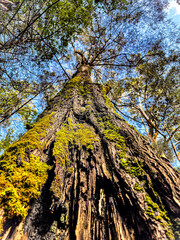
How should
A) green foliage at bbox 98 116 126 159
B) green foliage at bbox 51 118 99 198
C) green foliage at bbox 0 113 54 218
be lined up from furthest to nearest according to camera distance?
green foliage at bbox 98 116 126 159
green foliage at bbox 51 118 99 198
green foliage at bbox 0 113 54 218

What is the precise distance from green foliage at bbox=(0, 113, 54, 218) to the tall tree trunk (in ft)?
0.32

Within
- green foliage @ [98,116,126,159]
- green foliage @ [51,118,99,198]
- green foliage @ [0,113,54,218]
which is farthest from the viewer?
green foliage @ [98,116,126,159]

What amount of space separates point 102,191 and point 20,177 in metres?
0.93

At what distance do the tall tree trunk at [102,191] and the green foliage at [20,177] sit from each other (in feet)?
0.32

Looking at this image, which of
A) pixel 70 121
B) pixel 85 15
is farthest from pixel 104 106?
pixel 85 15

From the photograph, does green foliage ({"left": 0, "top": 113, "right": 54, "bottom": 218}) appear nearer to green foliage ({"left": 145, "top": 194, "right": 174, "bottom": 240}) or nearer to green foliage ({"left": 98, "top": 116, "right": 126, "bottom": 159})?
green foliage ({"left": 98, "top": 116, "right": 126, "bottom": 159})

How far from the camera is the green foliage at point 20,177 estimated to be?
110 centimetres

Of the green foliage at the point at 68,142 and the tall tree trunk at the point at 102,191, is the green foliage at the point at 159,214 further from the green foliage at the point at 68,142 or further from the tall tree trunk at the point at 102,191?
the green foliage at the point at 68,142

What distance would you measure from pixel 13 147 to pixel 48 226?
3.37 feet

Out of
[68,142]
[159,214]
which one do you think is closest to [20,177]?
[68,142]

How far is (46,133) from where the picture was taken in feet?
6.84

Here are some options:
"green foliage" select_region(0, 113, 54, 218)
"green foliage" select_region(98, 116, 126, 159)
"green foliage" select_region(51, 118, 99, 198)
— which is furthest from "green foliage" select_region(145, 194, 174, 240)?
"green foliage" select_region(0, 113, 54, 218)

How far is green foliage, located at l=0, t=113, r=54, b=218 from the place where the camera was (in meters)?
1.10

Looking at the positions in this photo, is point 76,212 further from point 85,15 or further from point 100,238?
point 85,15
